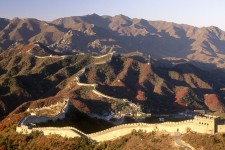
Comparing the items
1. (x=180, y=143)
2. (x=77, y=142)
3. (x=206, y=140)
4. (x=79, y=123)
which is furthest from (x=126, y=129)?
(x=79, y=123)

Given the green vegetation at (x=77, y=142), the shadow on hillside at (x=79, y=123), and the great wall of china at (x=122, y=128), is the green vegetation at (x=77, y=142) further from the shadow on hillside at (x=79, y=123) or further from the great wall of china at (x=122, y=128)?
the shadow on hillside at (x=79, y=123)

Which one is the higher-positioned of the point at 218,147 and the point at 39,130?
the point at 218,147

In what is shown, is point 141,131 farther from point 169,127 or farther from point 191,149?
point 191,149

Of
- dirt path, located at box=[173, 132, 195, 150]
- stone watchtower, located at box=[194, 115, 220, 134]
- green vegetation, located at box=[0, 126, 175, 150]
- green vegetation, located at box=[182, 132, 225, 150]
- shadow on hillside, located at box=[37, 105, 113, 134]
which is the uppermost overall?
stone watchtower, located at box=[194, 115, 220, 134]

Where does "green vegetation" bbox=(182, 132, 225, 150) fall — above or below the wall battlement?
above

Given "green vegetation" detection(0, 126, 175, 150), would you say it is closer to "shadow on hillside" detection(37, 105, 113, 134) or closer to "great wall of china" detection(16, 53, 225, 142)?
"great wall of china" detection(16, 53, 225, 142)

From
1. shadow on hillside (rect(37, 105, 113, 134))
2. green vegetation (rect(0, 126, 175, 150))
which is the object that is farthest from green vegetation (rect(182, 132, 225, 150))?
shadow on hillside (rect(37, 105, 113, 134))

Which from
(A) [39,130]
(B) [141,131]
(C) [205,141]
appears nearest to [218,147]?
(C) [205,141]

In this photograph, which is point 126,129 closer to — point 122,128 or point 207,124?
point 122,128
